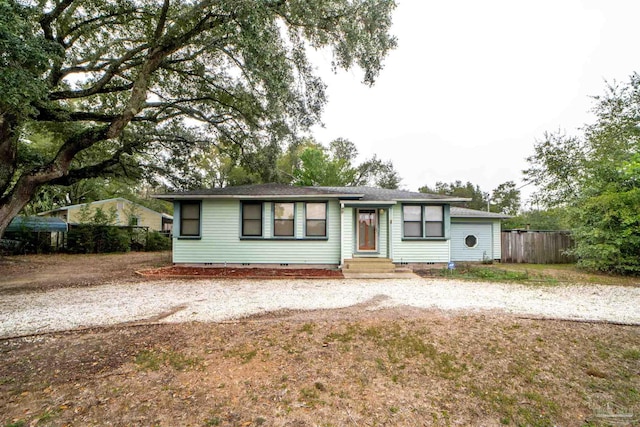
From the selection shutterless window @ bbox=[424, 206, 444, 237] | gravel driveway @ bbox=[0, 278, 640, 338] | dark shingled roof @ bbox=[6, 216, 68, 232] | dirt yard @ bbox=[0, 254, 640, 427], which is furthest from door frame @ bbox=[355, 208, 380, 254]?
dark shingled roof @ bbox=[6, 216, 68, 232]

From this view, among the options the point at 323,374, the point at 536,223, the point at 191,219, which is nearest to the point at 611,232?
the point at 323,374

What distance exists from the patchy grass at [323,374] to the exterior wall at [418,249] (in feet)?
21.2

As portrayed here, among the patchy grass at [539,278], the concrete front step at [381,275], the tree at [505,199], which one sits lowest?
the concrete front step at [381,275]

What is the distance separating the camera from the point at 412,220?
10828 millimetres

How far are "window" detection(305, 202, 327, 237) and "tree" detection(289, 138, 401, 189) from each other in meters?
15.7

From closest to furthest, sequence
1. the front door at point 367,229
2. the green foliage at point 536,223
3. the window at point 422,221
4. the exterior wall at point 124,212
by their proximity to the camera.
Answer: the front door at point 367,229 → the window at point 422,221 → the green foliage at point 536,223 → the exterior wall at point 124,212

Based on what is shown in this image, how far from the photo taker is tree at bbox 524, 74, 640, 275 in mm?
8859

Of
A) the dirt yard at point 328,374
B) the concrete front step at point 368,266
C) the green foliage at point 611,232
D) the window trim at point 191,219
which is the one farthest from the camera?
the window trim at point 191,219

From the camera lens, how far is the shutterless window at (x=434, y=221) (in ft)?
35.4

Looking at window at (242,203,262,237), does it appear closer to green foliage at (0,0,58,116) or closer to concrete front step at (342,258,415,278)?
concrete front step at (342,258,415,278)

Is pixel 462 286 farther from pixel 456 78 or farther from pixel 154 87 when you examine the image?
pixel 154 87

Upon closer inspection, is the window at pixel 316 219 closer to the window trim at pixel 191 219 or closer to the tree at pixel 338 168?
the window trim at pixel 191 219

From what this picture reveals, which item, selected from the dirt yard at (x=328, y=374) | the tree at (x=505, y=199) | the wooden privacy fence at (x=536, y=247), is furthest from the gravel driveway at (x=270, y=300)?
the tree at (x=505, y=199)

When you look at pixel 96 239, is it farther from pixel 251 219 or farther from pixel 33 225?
pixel 251 219
